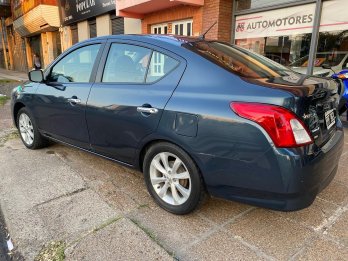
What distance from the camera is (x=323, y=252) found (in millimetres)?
2105

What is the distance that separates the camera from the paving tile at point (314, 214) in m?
2.48

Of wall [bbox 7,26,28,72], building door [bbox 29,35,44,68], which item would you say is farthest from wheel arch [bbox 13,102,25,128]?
wall [bbox 7,26,28,72]

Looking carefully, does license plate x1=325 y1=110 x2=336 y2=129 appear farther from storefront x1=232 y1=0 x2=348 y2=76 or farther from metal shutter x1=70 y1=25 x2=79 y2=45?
metal shutter x1=70 y1=25 x2=79 y2=45

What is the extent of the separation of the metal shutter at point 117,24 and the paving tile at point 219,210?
33.4 feet

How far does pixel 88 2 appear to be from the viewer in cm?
1305

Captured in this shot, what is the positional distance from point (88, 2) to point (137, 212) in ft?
41.8

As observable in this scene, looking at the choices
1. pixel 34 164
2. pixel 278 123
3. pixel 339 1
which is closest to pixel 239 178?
pixel 278 123

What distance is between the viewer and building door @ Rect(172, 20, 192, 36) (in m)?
8.65

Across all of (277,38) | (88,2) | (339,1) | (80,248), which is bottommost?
(80,248)

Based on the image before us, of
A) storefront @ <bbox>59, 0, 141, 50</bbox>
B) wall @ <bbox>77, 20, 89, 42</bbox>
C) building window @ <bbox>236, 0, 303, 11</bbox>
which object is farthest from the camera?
wall @ <bbox>77, 20, 89, 42</bbox>

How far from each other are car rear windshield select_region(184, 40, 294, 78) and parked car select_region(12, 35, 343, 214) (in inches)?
0.6

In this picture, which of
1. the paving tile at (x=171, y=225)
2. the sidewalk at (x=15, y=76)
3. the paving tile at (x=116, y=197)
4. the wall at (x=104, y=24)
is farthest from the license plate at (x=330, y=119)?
A: the sidewalk at (x=15, y=76)

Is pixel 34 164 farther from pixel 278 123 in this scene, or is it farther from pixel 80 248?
pixel 278 123

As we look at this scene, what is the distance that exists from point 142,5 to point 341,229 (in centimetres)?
834
